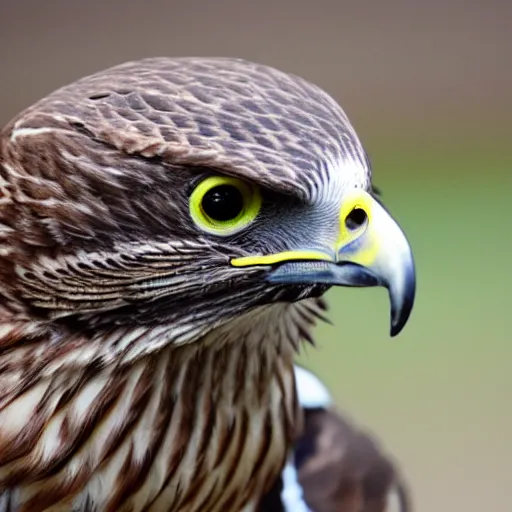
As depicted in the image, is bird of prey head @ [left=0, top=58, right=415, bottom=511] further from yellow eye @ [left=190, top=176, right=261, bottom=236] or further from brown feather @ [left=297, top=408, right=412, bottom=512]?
brown feather @ [left=297, top=408, right=412, bottom=512]

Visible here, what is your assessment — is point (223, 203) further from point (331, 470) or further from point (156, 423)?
point (331, 470)

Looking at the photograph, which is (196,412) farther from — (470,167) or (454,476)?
(470,167)

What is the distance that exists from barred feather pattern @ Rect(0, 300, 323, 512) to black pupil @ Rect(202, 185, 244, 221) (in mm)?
92

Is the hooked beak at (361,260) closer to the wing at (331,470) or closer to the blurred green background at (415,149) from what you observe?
the wing at (331,470)

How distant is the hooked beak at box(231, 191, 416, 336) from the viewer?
2.06 feet

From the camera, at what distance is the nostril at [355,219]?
0.64 metres

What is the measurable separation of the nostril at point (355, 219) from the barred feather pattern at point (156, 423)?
0.34 feet

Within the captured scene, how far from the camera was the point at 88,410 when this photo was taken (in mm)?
716

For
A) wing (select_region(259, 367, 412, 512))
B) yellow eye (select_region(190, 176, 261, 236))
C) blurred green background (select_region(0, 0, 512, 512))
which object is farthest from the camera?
blurred green background (select_region(0, 0, 512, 512))

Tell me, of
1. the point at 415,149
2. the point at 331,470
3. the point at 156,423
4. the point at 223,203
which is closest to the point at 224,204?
the point at 223,203

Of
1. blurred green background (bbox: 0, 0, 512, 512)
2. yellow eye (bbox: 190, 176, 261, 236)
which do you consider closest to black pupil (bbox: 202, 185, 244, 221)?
yellow eye (bbox: 190, 176, 261, 236)

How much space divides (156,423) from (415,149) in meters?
1.61

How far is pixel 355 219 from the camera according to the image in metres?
0.64

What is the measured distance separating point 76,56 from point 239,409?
1503 millimetres
